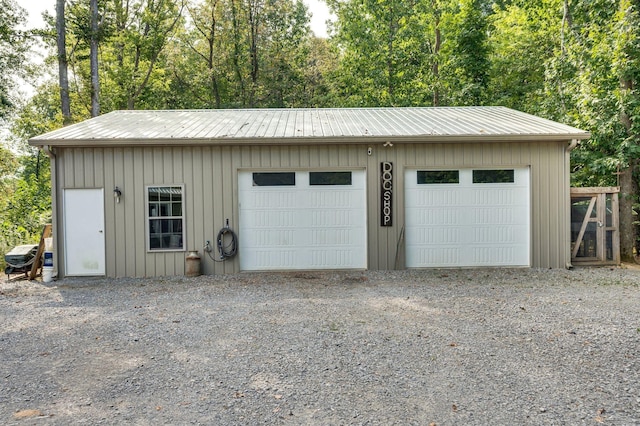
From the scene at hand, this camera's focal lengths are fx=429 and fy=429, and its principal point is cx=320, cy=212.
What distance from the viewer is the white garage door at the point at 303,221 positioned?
24.5 ft

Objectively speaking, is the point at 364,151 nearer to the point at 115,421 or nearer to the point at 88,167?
the point at 88,167

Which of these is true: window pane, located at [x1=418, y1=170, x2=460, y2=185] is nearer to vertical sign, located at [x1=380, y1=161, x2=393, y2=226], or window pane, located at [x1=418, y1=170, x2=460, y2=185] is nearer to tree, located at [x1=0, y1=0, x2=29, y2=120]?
vertical sign, located at [x1=380, y1=161, x2=393, y2=226]

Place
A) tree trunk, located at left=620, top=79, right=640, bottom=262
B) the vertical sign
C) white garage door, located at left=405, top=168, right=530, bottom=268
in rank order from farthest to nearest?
tree trunk, located at left=620, top=79, right=640, bottom=262 < white garage door, located at left=405, top=168, right=530, bottom=268 < the vertical sign

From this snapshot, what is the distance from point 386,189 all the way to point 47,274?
588 cm

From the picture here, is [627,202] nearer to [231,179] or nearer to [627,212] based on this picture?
[627,212]

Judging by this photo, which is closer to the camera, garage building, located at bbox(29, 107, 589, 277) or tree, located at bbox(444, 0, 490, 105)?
garage building, located at bbox(29, 107, 589, 277)

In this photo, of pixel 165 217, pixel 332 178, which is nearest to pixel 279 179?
pixel 332 178

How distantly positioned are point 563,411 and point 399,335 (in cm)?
163

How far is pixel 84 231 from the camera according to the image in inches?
286

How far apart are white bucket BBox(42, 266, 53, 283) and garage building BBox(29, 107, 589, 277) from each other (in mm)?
150

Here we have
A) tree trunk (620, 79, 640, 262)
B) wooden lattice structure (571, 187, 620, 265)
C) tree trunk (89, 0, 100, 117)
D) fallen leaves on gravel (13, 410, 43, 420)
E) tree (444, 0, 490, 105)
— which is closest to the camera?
fallen leaves on gravel (13, 410, 43, 420)

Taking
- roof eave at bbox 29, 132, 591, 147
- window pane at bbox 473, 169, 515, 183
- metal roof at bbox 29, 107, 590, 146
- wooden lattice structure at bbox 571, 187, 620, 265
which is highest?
metal roof at bbox 29, 107, 590, 146

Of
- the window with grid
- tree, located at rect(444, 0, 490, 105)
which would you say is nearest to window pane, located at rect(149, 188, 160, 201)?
the window with grid

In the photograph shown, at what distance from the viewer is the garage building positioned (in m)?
7.25
